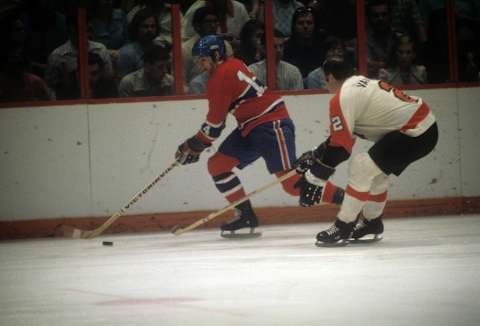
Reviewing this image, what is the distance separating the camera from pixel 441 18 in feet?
22.6

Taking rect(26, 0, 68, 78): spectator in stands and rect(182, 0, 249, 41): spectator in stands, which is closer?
rect(26, 0, 68, 78): spectator in stands

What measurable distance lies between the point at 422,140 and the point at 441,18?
1.81m

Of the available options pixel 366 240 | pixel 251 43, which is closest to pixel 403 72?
pixel 251 43

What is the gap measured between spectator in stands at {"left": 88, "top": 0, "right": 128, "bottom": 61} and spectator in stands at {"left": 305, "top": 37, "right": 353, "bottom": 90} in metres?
1.25

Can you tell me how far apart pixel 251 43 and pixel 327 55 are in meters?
0.51

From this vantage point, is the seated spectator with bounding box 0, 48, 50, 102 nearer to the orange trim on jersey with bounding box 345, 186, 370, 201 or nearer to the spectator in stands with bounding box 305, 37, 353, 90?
the spectator in stands with bounding box 305, 37, 353, 90

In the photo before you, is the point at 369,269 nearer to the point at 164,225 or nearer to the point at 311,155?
the point at 311,155

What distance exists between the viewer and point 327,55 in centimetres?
684

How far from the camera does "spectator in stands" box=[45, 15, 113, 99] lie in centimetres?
678

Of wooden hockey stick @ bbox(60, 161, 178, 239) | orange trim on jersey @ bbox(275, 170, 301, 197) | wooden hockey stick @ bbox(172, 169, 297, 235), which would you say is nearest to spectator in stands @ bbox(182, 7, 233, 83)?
wooden hockey stick @ bbox(60, 161, 178, 239)

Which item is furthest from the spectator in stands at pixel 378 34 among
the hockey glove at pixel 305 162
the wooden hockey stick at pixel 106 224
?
the wooden hockey stick at pixel 106 224

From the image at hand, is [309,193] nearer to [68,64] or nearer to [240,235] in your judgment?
[240,235]

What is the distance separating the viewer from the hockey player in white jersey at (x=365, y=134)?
526 centimetres

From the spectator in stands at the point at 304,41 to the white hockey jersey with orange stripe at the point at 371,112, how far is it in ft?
4.79
